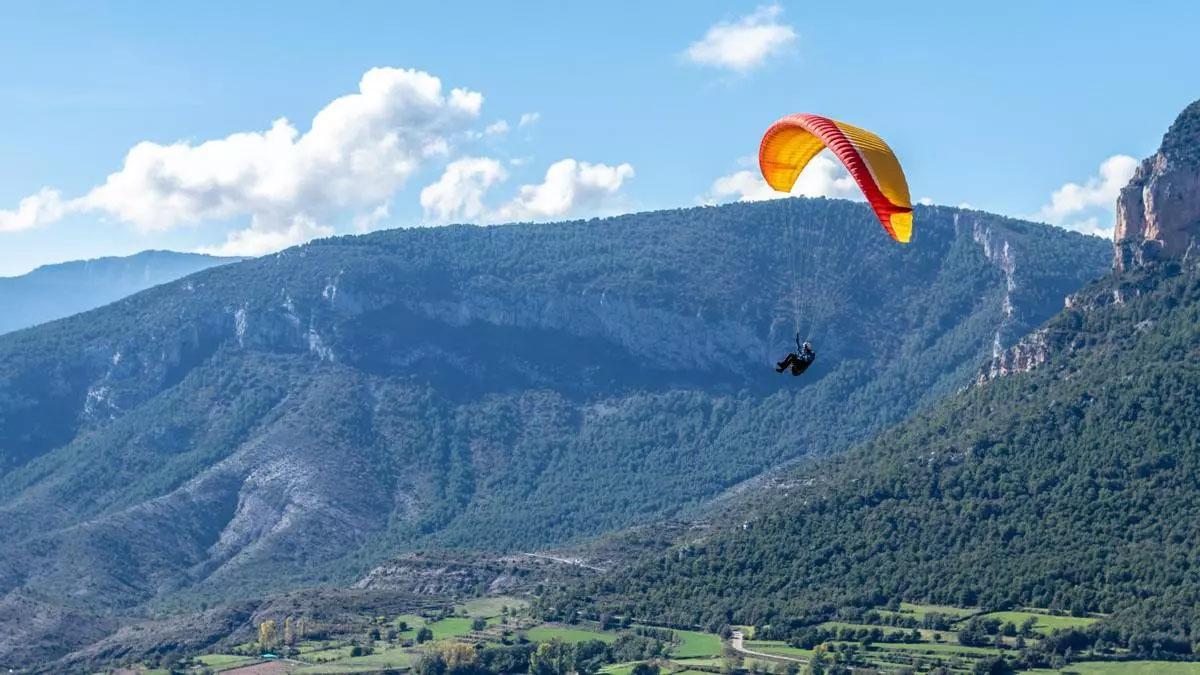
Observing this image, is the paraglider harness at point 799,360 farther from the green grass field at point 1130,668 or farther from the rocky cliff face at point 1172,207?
the rocky cliff face at point 1172,207

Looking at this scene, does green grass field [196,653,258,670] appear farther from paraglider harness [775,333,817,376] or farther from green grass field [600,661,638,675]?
paraglider harness [775,333,817,376]

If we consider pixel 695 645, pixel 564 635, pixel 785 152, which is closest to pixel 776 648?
pixel 695 645

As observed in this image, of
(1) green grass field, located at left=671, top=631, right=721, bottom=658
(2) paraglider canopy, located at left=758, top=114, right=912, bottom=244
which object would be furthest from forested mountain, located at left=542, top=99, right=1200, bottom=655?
(2) paraglider canopy, located at left=758, top=114, right=912, bottom=244

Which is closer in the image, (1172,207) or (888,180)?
(888,180)

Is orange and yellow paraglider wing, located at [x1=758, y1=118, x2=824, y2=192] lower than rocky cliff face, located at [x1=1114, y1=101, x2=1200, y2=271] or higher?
lower

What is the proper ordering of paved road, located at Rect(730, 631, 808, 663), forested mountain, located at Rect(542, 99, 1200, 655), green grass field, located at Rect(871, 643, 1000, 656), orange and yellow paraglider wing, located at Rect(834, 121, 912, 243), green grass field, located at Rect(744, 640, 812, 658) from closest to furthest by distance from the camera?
orange and yellow paraglider wing, located at Rect(834, 121, 912, 243) < green grass field, located at Rect(871, 643, 1000, 656) < paved road, located at Rect(730, 631, 808, 663) < green grass field, located at Rect(744, 640, 812, 658) < forested mountain, located at Rect(542, 99, 1200, 655)

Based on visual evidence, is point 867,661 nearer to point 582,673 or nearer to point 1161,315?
point 582,673

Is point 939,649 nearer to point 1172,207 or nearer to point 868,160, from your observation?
point 868,160

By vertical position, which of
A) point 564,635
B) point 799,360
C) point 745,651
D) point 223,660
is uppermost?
point 799,360
